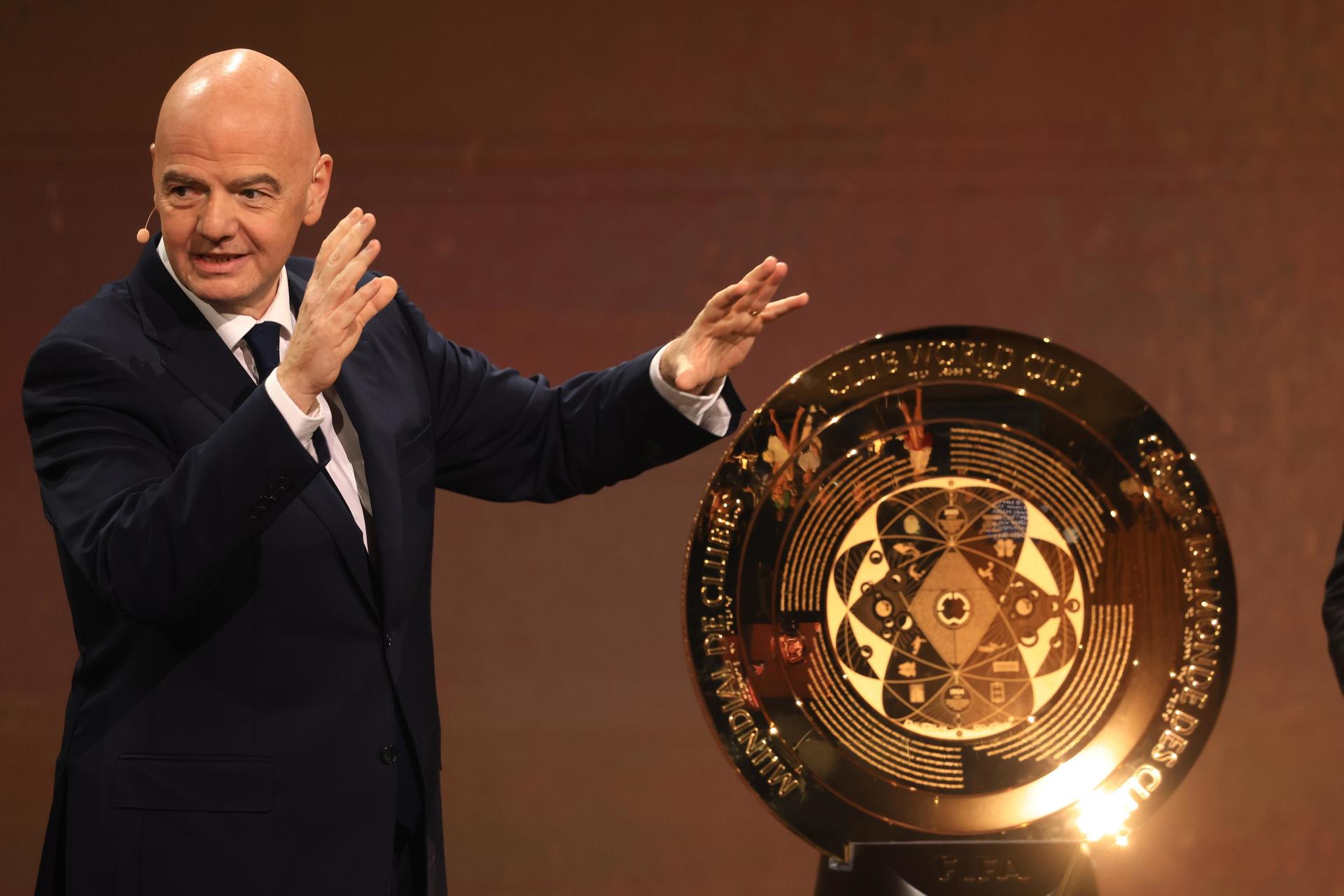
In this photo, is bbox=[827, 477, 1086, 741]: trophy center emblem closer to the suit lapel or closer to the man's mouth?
the suit lapel

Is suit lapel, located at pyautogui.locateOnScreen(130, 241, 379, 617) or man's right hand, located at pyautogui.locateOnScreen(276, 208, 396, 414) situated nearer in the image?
man's right hand, located at pyautogui.locateOnScreen(276, 208, 396, 414)

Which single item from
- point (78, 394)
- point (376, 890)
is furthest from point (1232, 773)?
point (78, 394)

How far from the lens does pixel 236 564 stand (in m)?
1.09

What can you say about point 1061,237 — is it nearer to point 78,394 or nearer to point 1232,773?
point 1232,773

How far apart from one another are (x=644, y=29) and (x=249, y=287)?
1.02m

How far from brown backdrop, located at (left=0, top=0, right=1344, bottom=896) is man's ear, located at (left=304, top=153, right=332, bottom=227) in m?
0.77

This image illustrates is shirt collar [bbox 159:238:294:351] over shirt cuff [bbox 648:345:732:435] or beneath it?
over

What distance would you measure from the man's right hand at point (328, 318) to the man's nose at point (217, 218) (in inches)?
5.5

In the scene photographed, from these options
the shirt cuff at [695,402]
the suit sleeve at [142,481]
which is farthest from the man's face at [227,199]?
the shirt cuff at [695,402]

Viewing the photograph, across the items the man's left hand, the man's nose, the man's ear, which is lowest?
the man's left hand

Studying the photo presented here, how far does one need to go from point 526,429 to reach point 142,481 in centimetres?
42

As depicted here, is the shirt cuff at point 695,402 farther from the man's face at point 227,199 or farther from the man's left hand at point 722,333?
the man's face at point 227,199

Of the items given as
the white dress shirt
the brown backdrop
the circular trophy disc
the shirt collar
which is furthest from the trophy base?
the brown backdrop

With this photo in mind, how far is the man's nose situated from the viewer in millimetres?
1091
